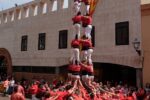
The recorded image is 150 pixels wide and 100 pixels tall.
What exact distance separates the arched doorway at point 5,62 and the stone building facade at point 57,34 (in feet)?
1.20

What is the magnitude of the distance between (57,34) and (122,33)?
6.49m

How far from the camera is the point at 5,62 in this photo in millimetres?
32844

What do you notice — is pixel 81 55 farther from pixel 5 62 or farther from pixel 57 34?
pixel 5 62

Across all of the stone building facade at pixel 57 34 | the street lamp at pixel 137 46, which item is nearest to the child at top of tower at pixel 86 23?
the street lamp at pixel 137 46

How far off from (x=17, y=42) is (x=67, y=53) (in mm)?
7674

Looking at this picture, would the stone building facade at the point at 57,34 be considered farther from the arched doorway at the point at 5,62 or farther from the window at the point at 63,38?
the arched doorway at the point at 5,62

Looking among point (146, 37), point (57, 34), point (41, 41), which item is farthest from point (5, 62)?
point (146, 37)

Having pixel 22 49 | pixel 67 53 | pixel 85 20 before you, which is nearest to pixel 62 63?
pixel 67 53

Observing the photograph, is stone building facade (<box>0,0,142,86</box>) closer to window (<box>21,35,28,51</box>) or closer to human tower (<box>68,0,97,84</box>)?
window (<box>21,35,28,51</box>)

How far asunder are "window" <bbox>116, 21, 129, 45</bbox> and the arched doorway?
44.5ft

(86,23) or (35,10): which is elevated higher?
(35,10)

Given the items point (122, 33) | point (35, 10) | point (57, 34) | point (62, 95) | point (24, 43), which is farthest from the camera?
point (24, 43)

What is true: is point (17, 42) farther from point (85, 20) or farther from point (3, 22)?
point (85, 20)

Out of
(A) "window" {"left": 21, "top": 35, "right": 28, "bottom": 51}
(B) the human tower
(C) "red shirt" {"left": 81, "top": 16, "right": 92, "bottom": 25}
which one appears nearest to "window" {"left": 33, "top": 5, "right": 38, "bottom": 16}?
(A) "window" {"left": 21, "top": 35, "right": 28, "bottom": 51}
